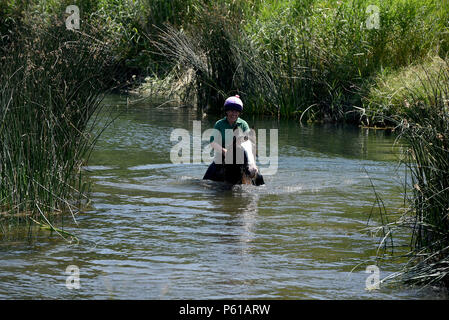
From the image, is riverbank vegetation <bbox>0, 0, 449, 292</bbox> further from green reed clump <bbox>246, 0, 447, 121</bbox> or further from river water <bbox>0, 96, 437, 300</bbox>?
river water <bbox>0, 96, 437, 300</bbox>

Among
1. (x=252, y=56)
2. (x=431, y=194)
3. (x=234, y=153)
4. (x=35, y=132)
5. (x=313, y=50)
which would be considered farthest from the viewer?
(x=252, y=56)

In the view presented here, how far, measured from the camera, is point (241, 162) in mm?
9742

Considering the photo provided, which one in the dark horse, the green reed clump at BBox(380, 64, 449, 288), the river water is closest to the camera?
the green reed clump at BBox(380, 64, 449, 288)

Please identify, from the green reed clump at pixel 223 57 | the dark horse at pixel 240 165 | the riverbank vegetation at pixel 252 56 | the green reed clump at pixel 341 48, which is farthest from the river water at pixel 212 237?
the green reed clump at pixel 223 57

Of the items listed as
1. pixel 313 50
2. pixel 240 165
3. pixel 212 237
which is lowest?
pixel 212 237

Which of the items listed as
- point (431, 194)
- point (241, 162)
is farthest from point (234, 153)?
point (431, 194)

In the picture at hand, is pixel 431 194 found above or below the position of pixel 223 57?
below

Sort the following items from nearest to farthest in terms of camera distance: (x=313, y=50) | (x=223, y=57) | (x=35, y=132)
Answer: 1. (x=35, y=132)
2. (x=313, y=50)
3. (x=223, y=57)

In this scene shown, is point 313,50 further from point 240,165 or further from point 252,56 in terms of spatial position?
point 240,165

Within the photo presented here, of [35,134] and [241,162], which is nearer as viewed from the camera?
[35,134]

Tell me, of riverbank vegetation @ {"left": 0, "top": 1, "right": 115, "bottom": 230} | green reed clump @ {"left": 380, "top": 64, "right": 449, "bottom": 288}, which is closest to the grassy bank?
riverbank vegetation @ {"left": 0, "top": 1, "right": 115, "bottom": 230}

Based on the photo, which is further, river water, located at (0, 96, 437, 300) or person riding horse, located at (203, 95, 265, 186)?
person riding horse, located at (203, 95, 265, 186)

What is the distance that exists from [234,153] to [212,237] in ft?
8.94

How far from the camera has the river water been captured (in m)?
5.62
